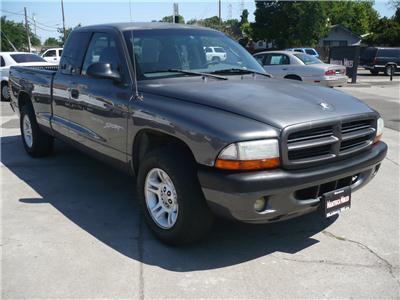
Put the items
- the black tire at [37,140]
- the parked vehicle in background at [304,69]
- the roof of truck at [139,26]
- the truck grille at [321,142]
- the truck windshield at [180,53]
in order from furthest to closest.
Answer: the parked vehicle in background at [304,69], the black tire at [37,140], the roof of truck at [139,26], the truck windshield at [180,53], the truck grille at [321,142]

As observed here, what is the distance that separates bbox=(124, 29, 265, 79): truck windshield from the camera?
4.34 meters

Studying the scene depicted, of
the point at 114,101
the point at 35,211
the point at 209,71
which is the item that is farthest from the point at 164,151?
the point at 35,211

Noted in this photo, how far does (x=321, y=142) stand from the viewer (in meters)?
3.41

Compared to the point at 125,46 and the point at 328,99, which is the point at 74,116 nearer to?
the point at 125,46

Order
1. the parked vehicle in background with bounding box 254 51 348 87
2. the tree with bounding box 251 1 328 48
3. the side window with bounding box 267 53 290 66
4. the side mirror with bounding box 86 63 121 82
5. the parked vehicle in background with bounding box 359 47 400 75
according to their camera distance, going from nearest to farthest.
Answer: the side mirror with bounding box 86 63 121 82, the parked vehicle in background with bounding box 254 51 348 87, the side window with bounding box 267 53 290 66, the parked vehicle in background with bounding box 359 47 400 75, the tree with bounding box 251 1 328 48

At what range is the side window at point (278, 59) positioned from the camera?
15.7m

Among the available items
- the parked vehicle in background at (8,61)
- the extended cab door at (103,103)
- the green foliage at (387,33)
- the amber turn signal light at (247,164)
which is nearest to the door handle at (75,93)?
the extended cab door at (103,103)

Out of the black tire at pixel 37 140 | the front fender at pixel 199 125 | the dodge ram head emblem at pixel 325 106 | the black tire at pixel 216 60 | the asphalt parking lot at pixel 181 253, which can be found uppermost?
the black tire at pixel 216 60

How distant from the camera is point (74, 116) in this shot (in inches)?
204

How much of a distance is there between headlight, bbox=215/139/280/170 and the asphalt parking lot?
0.86 m

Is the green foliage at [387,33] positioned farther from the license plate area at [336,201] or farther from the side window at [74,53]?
the license plate area at [336,201]

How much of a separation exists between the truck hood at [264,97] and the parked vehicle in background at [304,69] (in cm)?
1017

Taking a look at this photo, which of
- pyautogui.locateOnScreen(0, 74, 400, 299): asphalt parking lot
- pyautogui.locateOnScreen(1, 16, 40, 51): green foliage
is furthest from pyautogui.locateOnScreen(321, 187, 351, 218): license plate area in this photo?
pyautogui.locateOnScreen(1, 16, 40, 51): green foliage

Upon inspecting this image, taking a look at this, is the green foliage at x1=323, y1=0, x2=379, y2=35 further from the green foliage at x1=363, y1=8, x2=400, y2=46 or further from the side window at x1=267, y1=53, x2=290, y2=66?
the side window at x1=267, y1=53, x2=290, y2=66
